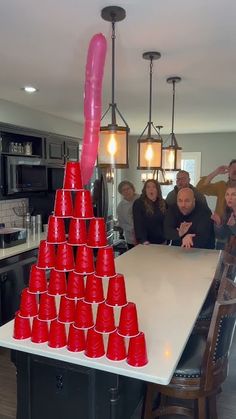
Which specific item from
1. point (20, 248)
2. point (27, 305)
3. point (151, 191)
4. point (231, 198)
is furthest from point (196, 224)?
point (27, 305)

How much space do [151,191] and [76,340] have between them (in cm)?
233

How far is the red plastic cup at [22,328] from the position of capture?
151cm

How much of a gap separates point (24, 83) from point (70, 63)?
0.79 m

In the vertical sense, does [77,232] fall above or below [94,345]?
above

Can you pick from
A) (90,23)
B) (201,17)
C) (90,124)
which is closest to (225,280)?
(90,124)

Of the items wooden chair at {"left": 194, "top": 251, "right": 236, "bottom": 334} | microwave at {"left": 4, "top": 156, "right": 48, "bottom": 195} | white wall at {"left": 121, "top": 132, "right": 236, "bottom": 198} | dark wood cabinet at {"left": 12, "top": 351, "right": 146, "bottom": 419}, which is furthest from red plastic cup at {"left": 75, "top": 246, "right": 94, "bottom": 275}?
white wall at {"left": 121, "top": 132, "right": 236, "bottom": 198}

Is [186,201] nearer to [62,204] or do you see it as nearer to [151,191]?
[151,191]

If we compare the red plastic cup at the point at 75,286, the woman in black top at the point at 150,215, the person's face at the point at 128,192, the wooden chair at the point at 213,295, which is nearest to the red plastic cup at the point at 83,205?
the red plastic cup at the point at 75,286

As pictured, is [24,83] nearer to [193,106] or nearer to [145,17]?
[145,17]

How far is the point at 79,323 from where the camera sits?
1.40 meters

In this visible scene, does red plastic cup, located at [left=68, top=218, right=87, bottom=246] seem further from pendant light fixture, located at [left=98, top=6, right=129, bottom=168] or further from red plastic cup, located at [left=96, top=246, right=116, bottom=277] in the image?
pendant light fixture, located at [left=98, top=6, right=129, bottom=168]

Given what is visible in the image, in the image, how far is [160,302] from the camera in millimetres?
1919

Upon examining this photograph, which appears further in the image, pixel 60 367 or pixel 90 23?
pixel 90 23

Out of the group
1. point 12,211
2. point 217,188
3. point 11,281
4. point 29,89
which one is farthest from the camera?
point 12,211
